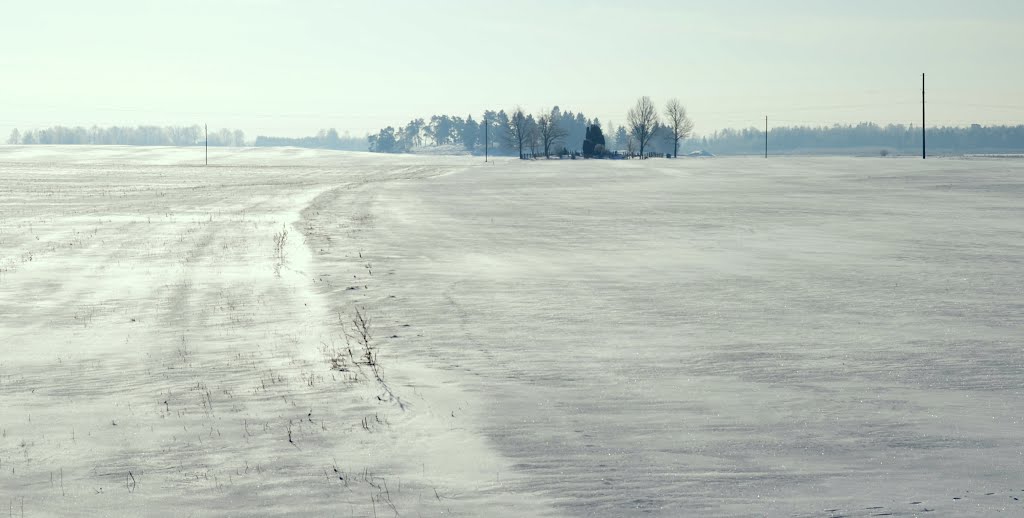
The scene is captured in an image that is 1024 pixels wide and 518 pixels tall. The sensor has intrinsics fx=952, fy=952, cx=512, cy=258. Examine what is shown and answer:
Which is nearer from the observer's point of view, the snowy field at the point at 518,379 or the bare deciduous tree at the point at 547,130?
the snowy field at the point at 518,379

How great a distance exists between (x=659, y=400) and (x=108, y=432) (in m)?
4.01

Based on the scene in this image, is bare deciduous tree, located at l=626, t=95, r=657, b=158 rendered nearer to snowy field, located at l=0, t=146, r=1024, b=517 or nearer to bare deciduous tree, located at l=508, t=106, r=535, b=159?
bare deciduous tree, located at l=508, t=106, r=535, b=159

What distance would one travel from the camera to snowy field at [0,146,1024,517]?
5465 mm

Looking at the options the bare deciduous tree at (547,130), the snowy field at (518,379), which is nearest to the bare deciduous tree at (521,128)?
the bare deciduous tree at (547,130)

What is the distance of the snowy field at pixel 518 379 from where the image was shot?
5.46 m

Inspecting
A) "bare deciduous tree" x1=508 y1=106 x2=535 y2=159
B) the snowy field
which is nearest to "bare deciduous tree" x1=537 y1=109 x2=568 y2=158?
"bare deciduous tree" x1=508 y1=106 x2=535 y2=159

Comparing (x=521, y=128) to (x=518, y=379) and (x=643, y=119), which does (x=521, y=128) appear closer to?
(x=643, y=119)

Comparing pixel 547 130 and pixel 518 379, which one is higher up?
pixel 547 130

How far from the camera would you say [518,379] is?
798cm

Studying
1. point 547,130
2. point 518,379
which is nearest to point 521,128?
point 547,130

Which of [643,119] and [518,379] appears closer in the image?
[518,379]

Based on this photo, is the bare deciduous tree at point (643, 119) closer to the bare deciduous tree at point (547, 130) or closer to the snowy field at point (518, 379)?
the bare deciduous tree at point (547, 130)

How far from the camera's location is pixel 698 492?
5.35m

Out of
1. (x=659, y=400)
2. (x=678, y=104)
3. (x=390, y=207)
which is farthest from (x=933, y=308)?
(x=678, y=104)
